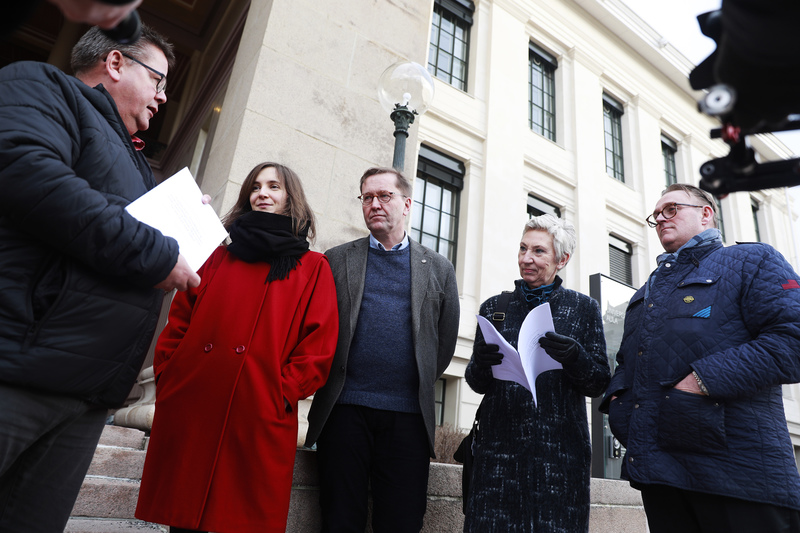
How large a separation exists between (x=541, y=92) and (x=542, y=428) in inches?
526

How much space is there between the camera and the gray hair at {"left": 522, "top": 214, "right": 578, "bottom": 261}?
9.43 feet

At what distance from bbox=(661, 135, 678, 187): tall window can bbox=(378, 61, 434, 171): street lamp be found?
1462 centimetres

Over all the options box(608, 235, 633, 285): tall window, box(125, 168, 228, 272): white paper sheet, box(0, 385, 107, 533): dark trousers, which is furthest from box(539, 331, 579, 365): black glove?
box(608, 235, 633, 285): tall window

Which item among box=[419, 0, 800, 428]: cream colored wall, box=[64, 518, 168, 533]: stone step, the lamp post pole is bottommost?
box=[64, 518, 168, 533]: stone step

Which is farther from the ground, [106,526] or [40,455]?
[40,455]

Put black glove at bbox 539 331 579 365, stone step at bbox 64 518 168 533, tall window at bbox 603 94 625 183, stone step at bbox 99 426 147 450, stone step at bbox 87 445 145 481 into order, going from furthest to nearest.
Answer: tall window at bbox 603 94 625 183 < stone step at bbox 99 426 147 450 < stone step at bbox 87 445 145 481 < stone step at bbox 64 518 168 533 < black glove at bbox 539 331 579 365

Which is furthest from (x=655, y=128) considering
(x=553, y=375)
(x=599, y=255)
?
(x=553, y=375)

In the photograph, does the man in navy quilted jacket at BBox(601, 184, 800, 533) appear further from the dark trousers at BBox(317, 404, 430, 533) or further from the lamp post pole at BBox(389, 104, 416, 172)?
the lamp post pole at BBox(389, 104, 416, 172)

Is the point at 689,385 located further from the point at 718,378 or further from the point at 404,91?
the point at 404,91

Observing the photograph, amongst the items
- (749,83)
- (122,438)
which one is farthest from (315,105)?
(749,83)

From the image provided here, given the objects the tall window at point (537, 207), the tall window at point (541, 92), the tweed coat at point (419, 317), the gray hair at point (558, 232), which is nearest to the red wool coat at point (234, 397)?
the tweed coat at point (419, 317)

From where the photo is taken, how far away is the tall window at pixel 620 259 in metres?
14.4

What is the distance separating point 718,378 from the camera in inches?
84.0

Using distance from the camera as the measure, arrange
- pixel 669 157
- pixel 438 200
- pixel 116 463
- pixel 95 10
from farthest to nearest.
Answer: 1. pixel 669 157
2. pixel 438 200
3. pixel 116 463
4. pixel 95 10
